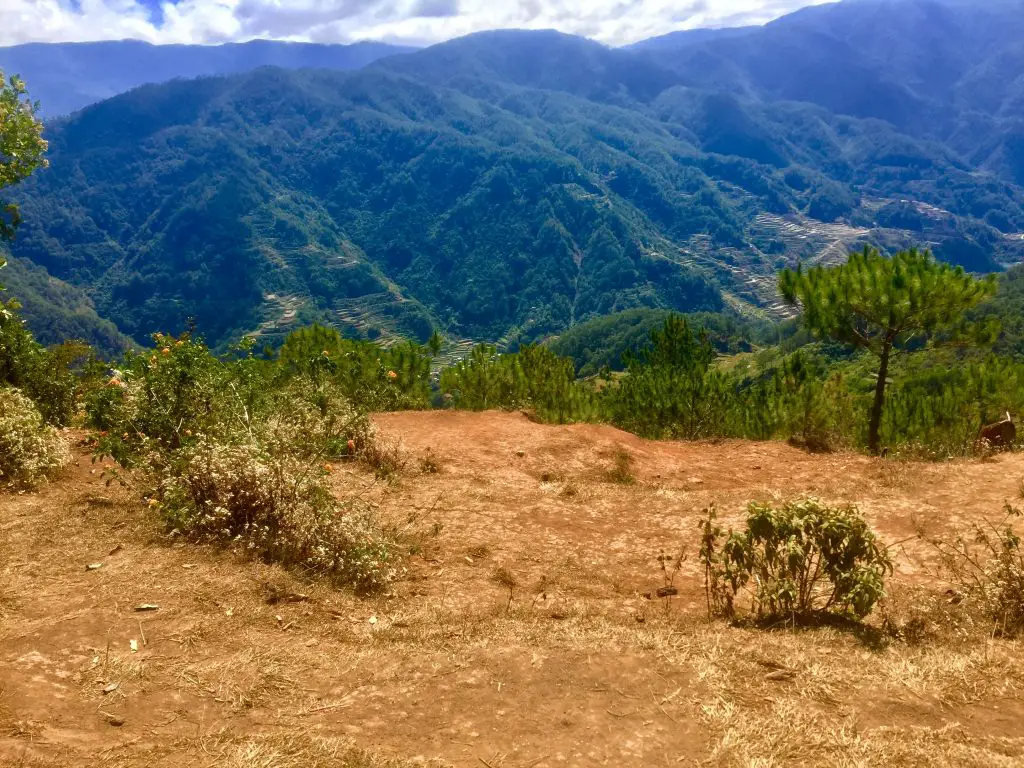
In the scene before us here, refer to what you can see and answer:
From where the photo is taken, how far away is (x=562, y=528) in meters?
9.32

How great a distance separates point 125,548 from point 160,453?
1666 millimetres

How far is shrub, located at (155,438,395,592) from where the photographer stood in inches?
272

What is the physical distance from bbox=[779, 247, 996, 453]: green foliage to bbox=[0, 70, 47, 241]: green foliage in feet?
49.7

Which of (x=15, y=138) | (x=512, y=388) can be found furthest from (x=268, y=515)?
(x=512, y=388)

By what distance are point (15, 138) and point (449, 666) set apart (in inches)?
430

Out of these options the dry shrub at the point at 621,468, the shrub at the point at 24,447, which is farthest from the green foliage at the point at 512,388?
the shrub at the point at 24,447

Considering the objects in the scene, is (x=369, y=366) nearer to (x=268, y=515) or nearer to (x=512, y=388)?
(x=512, y=388)

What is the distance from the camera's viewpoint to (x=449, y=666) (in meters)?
4.97

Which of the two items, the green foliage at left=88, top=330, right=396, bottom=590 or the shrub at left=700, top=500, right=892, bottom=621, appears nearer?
the shrub at left=700, top=500, right=892, bottom=621

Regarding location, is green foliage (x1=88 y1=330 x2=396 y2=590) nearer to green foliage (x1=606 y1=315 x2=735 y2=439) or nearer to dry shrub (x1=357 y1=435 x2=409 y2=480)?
dry shrub (x1=357 y1=435 x2=409 y2=480)

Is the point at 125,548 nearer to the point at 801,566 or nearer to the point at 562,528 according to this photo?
the point at 562,528

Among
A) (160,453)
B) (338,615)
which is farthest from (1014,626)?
(160,453)

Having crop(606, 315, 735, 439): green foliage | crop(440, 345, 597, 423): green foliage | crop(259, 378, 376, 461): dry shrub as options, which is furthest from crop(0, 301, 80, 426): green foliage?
crop(606, 315, 735, 439): green foliage

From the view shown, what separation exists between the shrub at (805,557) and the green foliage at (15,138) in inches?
464
